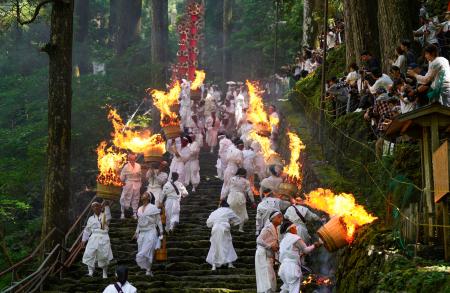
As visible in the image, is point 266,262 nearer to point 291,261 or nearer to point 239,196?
point 291,261

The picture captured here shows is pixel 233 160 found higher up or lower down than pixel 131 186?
higher up

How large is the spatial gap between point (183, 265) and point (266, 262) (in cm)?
351

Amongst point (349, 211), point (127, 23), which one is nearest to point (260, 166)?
point (349, 211)

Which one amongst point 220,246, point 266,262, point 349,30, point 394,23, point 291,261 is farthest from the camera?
point 349,30

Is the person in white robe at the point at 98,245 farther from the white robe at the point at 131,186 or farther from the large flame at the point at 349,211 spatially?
the large flame at the point at 349,211

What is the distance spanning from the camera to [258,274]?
1470 cm

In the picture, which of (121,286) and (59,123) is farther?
(59,123)

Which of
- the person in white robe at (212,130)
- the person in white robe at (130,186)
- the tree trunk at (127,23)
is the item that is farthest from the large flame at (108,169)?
the tree trunk at (127,23)

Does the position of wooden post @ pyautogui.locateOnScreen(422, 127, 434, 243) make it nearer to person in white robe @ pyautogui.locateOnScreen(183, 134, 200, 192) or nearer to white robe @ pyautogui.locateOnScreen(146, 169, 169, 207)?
white robe @ pyautogui.locateOnScreen(146, 169, 169, 207)

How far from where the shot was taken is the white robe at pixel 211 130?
29625 millimetres

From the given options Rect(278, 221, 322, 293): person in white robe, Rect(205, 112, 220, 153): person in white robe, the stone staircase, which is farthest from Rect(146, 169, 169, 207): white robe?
Rect(205, 112, 220, 153): person in white robe

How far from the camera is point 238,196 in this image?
19.5 metres

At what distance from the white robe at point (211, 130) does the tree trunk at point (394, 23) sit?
36.8 ft

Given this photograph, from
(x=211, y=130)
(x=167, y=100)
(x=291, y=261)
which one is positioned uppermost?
(x=167, y=100)
